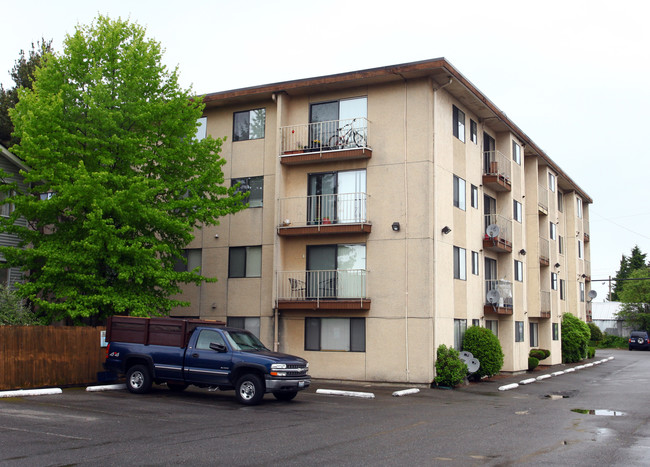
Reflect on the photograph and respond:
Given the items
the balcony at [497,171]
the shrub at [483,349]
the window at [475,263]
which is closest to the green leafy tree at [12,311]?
the shrub at [483,349]

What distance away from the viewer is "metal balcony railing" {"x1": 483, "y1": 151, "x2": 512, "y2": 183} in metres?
28.8

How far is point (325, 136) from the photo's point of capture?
2469cm

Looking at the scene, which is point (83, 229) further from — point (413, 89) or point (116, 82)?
point (413, 89)

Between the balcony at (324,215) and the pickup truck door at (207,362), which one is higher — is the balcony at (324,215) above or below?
above

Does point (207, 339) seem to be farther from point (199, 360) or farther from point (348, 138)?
point (348, 138)

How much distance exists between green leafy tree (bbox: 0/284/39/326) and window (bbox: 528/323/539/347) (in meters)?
24.5

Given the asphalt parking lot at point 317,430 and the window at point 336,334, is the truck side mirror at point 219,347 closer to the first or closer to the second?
the asphalt parking lot at point 317,430

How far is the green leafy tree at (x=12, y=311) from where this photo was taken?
63.3 feet

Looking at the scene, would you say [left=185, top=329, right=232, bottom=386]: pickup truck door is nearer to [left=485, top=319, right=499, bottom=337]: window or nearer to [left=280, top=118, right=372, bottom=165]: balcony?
[left=280, top=118, right=372, bottom=165]: balcony

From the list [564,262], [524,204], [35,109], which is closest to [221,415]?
[35,109]

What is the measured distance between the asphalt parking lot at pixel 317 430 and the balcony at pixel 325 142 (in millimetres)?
8820

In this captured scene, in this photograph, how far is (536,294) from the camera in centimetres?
3284

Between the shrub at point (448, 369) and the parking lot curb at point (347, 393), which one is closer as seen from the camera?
the parking lot curb at point (347, 393)

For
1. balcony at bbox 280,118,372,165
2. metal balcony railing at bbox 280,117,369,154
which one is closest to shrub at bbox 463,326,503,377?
balcony at bbox 280,118,372,165
